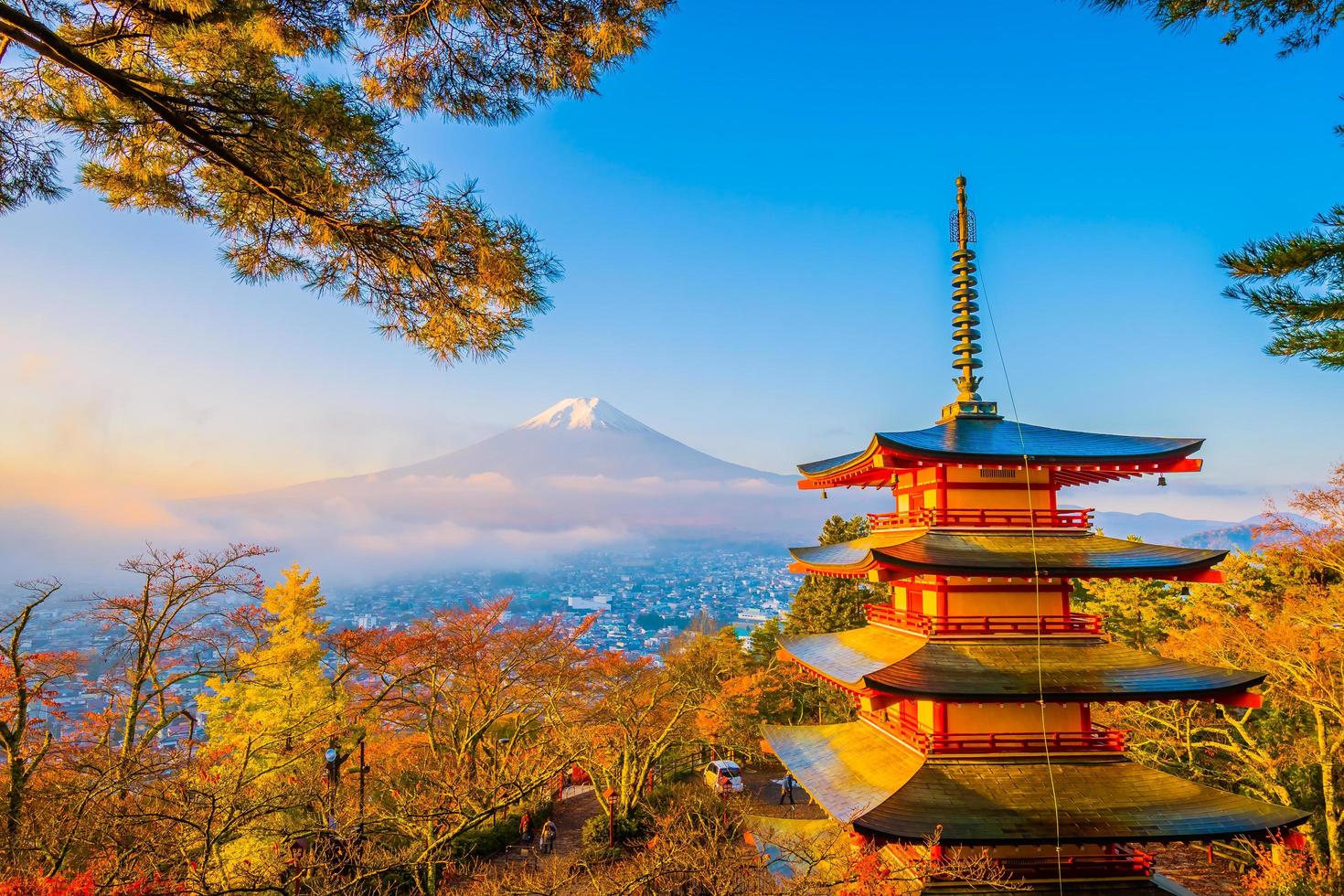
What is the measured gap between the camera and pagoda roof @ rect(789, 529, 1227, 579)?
7.79m


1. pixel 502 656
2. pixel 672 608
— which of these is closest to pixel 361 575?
pixel 672 608

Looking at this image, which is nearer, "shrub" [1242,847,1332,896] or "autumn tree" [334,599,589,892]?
"shrub" [1242,847,1332,896]

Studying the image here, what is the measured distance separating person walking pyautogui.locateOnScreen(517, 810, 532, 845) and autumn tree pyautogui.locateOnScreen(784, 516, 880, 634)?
12378 mm

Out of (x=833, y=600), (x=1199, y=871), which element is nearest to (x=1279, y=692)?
(x=1199, y=871)

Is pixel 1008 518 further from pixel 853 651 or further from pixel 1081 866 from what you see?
pixel 1081 866

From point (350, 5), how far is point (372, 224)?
1406 mm

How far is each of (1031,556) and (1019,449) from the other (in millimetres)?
1399

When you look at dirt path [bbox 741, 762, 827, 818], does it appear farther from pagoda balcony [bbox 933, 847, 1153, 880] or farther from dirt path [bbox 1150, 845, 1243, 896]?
pagoda balcony [bbox 933, 847, 1153, 880]

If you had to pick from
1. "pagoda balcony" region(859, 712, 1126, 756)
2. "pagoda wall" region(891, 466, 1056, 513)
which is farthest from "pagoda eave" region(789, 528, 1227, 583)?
"pagoda balcony" region(859, 712, 1126, 756)

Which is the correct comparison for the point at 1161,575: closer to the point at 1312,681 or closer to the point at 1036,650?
the point at 1036,650

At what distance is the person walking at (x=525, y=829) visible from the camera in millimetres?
15625

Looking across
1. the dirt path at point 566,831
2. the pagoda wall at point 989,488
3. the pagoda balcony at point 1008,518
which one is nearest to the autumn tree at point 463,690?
the dirt path at point 566,831

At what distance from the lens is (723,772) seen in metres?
19.6

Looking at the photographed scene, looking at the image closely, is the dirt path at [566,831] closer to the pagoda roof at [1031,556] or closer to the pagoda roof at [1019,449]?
the pagoda roof at [1031,556]
